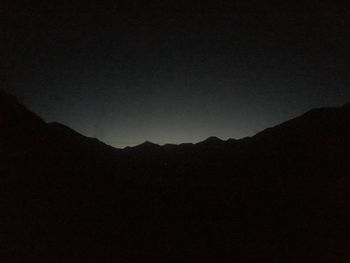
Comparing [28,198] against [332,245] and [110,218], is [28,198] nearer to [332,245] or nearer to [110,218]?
[110,218]

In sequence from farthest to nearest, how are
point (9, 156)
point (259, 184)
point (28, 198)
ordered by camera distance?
point (259, 184) → point (9, 156) → point (28, 198)

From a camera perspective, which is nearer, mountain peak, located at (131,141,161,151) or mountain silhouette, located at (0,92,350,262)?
mountain silhouette, located at (0,92,350,262)

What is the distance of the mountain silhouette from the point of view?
15.7 meters

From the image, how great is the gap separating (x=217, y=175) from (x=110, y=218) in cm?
557

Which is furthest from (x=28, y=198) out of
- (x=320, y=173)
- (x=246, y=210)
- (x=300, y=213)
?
(x=320, y=173)

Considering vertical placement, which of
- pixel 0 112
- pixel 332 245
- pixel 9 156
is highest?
pixel 0 112

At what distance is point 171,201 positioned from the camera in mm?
18688

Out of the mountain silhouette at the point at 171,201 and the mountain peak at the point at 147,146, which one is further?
the mountain peak at the point at 147,146

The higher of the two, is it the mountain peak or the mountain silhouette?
the mountain peak

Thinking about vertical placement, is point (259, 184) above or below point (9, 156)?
below

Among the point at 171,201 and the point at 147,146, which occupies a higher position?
the point at 147,146

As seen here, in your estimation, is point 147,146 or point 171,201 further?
point 147,146

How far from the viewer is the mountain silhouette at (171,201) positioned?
617 inches

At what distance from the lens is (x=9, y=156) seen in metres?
18.7
